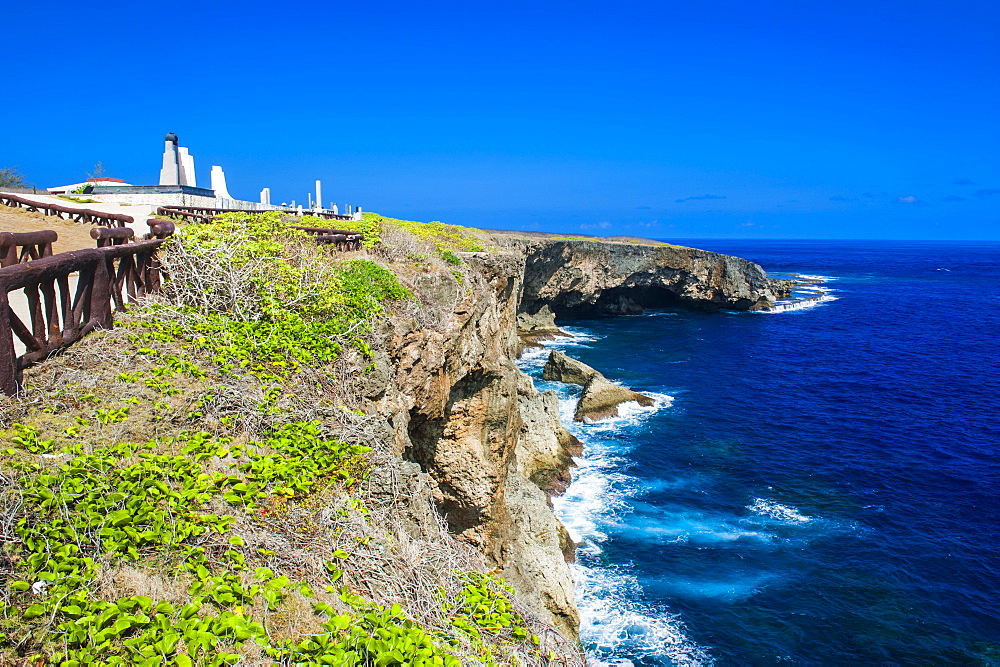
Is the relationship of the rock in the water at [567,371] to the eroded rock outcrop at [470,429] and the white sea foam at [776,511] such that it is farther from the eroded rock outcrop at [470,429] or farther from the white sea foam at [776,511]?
the eroded rock outcrop at [470,429]

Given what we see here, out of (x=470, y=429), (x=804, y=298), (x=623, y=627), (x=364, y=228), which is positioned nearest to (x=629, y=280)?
(x=804, y=298)

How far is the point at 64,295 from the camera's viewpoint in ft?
24.8

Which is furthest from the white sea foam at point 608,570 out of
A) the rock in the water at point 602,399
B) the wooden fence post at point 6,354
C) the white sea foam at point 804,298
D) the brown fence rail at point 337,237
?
the white sea foam at point 804,298

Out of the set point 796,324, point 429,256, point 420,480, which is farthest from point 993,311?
point 420,480

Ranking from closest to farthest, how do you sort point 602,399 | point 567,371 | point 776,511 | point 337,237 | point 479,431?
point 337,237
point 479,431
point 776,511
point 602,399
point 567,371

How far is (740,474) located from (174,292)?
24871 millimetres

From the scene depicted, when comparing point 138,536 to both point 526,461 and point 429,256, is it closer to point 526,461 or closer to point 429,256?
point 429,256

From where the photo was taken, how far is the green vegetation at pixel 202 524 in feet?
13.8

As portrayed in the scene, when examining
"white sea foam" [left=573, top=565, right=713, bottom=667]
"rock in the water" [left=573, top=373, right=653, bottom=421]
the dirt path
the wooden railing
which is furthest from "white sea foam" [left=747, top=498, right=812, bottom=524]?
the dirt path

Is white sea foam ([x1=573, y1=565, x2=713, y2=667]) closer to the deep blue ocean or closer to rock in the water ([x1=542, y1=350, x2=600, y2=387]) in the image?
the deep blue ocean

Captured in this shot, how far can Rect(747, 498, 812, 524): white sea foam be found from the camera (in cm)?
2316

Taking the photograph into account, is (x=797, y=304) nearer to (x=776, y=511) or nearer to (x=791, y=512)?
(x=791, y=512)

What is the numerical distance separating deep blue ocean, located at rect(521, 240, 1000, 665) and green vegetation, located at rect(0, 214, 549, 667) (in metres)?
13.1

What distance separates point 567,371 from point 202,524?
1343 inches
